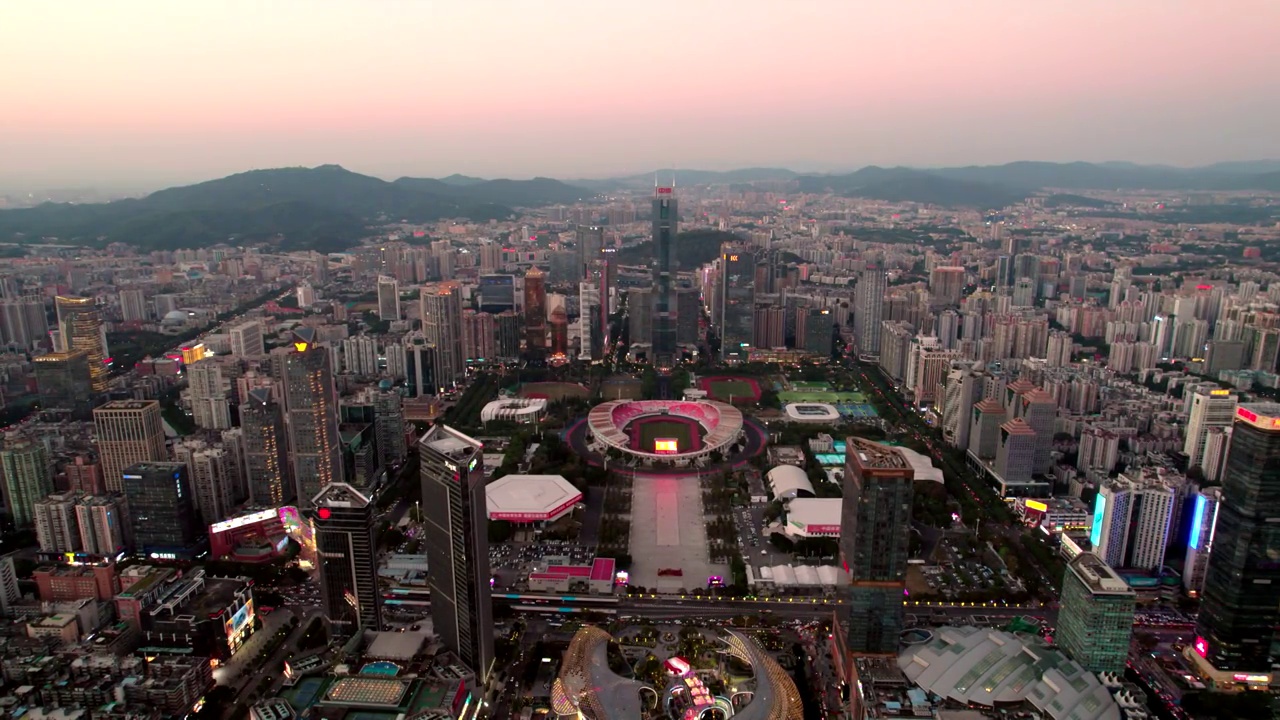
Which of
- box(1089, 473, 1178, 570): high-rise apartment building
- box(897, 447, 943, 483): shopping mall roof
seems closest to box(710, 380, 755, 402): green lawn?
box(897, 447, 943, 483): shopping mall roof

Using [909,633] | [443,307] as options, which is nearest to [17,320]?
[443,307]

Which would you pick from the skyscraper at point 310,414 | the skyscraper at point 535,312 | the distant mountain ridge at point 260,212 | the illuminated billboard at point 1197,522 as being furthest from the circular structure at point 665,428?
the distant mountain ridge at point 260,212

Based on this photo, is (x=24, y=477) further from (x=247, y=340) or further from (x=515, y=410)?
(x=247, y=340)

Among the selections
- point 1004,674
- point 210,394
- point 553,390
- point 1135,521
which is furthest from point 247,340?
point 1135,521

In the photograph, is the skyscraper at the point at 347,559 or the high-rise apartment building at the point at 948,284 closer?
the skyscraper at the point at 347,559

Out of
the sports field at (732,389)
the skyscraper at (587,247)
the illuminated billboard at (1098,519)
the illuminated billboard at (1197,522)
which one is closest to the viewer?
the illuminated billboard at (1197,522)

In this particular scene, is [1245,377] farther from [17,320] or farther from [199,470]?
[17,320]

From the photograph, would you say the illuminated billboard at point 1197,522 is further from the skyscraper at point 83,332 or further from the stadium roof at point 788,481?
the skyscraper at point 83,332
